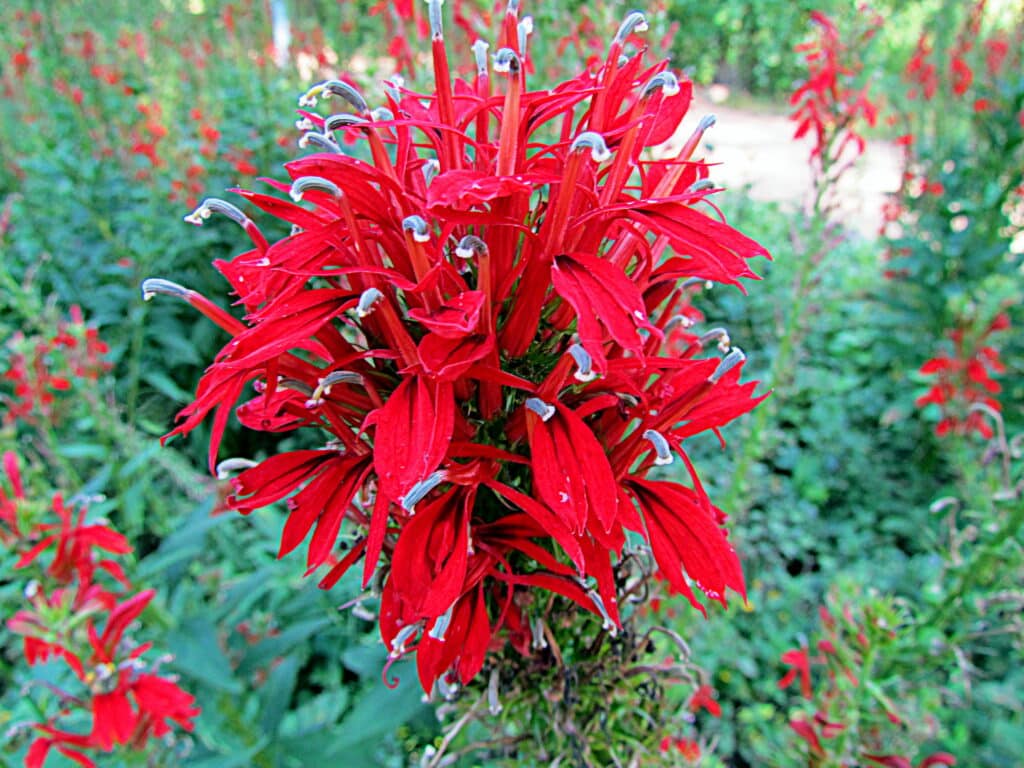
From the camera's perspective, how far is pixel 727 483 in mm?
2238

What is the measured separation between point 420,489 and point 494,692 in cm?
31

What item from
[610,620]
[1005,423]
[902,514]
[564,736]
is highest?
[610,620]

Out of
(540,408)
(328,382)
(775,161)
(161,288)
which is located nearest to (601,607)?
(540,408)

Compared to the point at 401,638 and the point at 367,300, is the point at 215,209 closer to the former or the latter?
the point at 367,300

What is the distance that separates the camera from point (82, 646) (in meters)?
1.31

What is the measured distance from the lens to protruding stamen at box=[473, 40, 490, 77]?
0.78 meters

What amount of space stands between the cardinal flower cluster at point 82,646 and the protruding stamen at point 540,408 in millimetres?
995

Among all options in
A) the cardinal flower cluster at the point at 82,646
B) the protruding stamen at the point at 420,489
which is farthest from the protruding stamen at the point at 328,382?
the cardinal flower cluster at the point at 82,646

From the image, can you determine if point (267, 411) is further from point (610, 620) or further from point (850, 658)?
point (850, 658)

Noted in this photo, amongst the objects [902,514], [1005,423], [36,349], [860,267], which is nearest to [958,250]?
[1005,423]

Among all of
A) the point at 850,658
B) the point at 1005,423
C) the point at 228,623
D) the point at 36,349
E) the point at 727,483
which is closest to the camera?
the point at 850,658

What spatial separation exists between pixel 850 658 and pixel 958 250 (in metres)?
2.28

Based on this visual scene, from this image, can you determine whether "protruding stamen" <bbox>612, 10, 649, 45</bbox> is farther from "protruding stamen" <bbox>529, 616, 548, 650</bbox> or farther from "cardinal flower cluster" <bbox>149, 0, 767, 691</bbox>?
"protruding stamen" <bbox>529, 616, 548, 650</bbox>

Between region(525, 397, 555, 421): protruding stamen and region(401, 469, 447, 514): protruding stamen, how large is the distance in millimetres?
101
